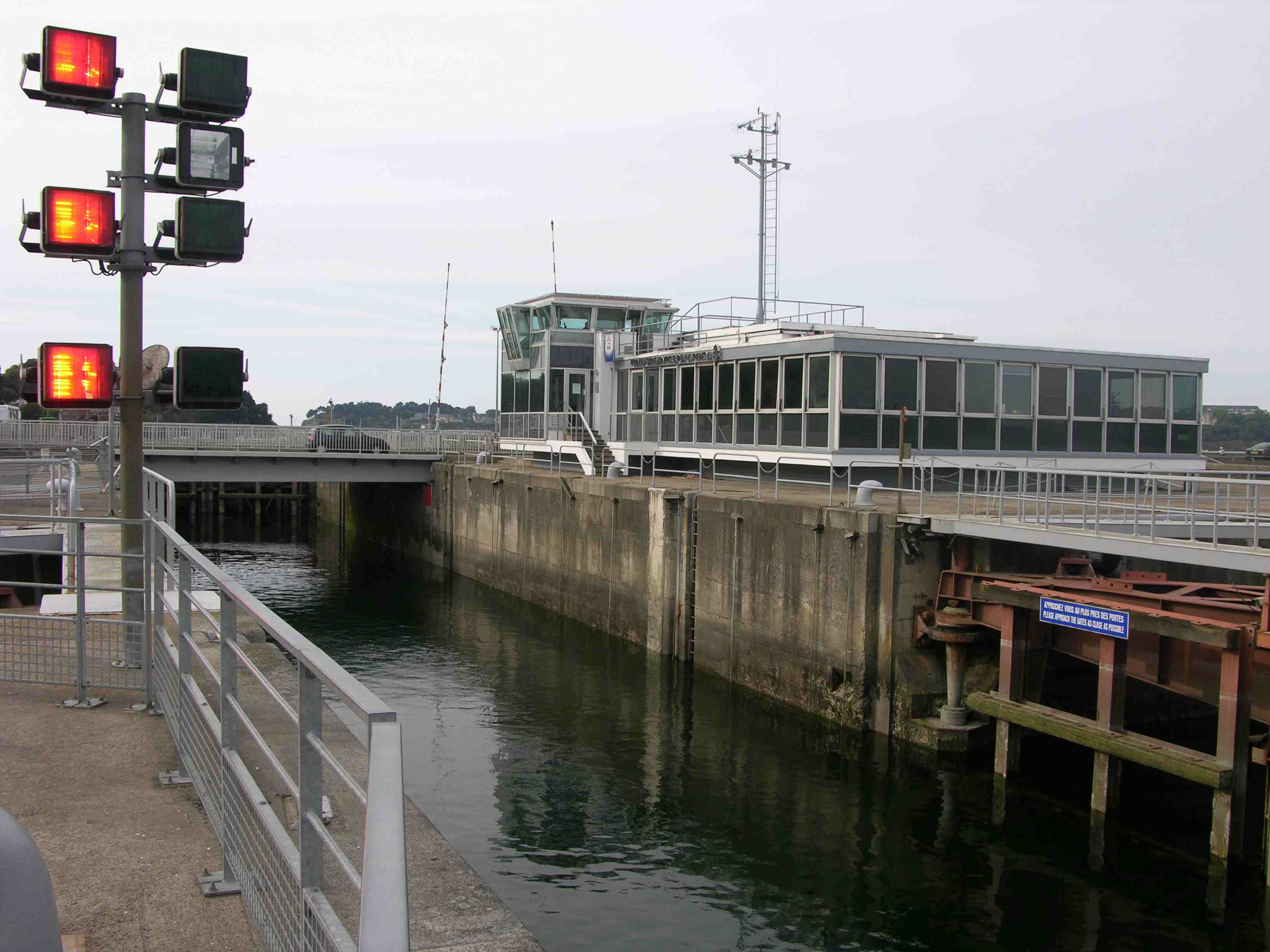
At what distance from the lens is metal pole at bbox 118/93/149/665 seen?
24.5 ft

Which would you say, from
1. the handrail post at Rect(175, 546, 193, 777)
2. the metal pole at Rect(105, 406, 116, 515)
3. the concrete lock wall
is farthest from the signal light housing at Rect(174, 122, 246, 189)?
the concrete lock wall

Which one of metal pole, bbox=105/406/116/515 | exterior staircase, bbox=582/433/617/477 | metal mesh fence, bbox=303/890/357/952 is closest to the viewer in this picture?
metal mesh fence, bbox=303/890/357/952

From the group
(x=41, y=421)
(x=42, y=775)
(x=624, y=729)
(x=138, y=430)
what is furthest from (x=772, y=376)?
(x=41, y=421)

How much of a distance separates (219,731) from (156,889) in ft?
2.24

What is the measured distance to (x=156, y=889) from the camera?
4691 millimetres

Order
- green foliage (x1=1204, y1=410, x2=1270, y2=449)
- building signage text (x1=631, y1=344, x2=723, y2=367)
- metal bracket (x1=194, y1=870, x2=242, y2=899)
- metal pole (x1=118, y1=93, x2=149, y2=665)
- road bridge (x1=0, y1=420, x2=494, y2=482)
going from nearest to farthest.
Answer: metal bracket (x1=194, y1=870, x2=242, y2=899) < metal pole (x1=118, y1=93, x2=149, y2=665) < building signage text (x1=631, y1=344, x2=723, y2=367) < road bridge (x1=0, y1=420, x2=494, y2=482) < green foliage (x1=1204, y1=410, x2=1270, y2=449)

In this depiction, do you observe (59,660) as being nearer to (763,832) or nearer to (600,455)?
(763,832)

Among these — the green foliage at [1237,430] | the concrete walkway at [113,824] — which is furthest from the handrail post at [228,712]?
the green foliage at [1237,430]

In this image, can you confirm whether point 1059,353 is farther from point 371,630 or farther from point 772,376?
point 371,630

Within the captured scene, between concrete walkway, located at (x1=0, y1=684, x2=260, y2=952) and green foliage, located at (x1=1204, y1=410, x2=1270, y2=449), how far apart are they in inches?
2861

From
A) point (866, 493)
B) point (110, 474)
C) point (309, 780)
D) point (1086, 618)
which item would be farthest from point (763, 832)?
point (110, 474)

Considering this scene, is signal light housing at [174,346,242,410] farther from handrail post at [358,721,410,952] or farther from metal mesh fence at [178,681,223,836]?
handrail post at [358,721,410,952]

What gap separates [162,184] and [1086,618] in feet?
36.1

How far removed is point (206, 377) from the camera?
7.25 metres
